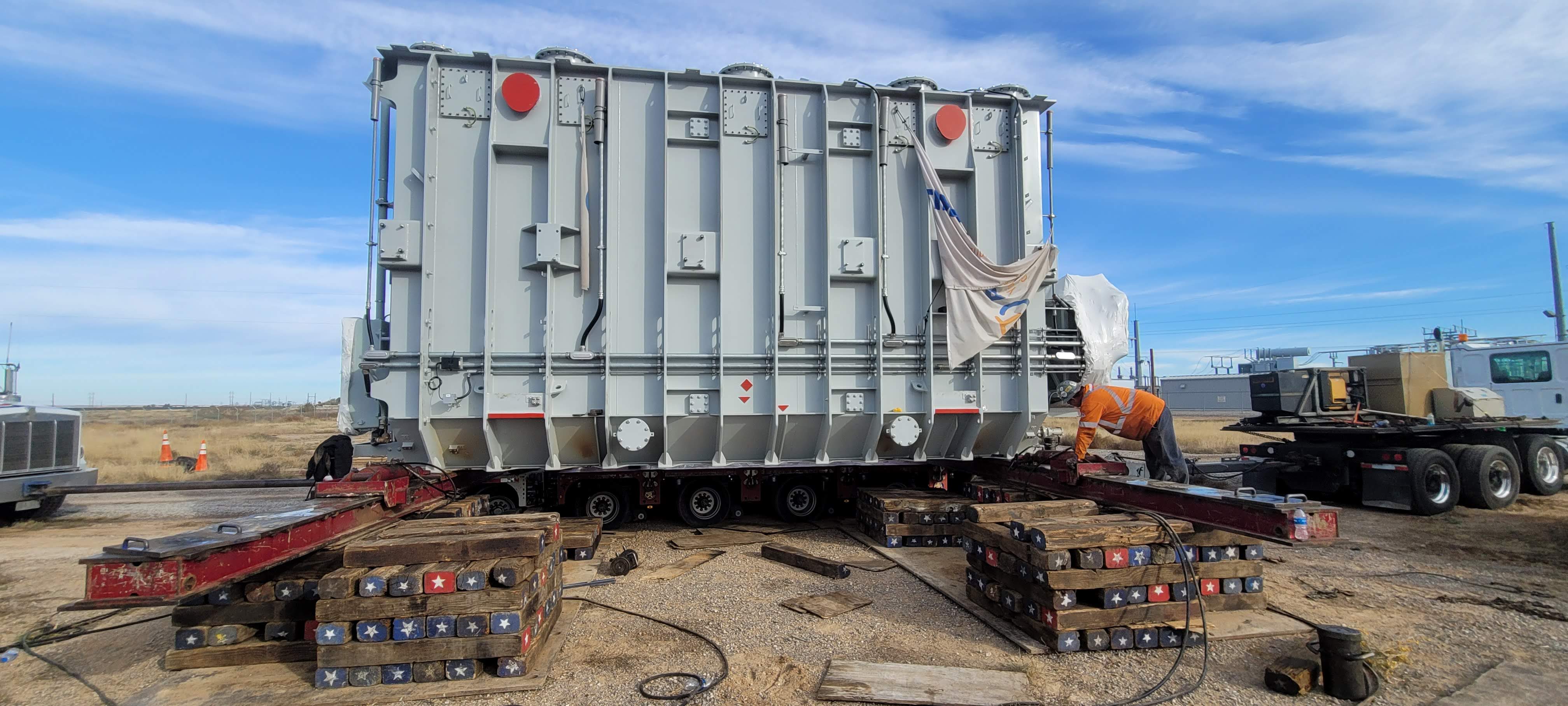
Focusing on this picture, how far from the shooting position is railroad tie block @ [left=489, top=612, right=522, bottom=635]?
4.75m

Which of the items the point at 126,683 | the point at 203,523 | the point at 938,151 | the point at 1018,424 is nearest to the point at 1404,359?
the point at 1018,424

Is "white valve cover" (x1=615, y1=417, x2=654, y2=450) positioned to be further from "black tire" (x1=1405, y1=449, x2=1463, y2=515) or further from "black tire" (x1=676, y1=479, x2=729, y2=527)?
"black tire" (x1=1405, y1=449, x2=1463, y2=515)

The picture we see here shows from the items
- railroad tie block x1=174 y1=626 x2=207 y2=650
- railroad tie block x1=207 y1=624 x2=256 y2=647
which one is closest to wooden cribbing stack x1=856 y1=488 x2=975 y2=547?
railroad tie block x1=207 y1=624 x2=256 y2=647

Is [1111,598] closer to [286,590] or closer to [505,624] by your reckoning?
[505,624]

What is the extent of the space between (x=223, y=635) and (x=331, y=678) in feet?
3.51

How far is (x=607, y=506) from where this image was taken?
374 inches

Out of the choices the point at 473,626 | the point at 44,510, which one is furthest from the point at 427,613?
the point at 44,510

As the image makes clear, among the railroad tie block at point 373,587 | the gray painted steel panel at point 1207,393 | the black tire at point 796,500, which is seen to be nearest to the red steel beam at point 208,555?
the railroad tie block at point 373,587

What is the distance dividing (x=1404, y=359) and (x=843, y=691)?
1314 cm

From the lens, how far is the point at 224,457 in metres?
22.5

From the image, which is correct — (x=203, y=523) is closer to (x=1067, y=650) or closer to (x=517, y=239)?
(x=517, y=239)

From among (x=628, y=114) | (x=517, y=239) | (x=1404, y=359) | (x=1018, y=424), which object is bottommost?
(x=1018, y=424)

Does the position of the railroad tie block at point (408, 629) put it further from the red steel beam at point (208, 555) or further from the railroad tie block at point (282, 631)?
the railroad tie block at point (282, 631)

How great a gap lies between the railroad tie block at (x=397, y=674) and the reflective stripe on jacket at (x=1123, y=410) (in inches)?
272
